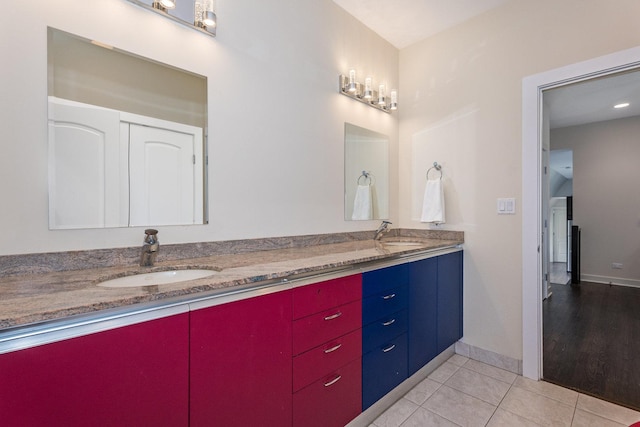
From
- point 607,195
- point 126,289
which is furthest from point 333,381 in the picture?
point 607,195

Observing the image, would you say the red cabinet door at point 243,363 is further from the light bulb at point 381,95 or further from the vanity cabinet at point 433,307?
the light bulb at point 381,95

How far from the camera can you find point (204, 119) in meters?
1.53

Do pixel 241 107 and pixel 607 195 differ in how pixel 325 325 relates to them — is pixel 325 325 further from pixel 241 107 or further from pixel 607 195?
pixel 607 195

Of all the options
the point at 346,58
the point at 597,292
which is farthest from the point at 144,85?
the point at 597,292

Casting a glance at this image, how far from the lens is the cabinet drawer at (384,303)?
153 centimetres

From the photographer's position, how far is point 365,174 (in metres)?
2.46

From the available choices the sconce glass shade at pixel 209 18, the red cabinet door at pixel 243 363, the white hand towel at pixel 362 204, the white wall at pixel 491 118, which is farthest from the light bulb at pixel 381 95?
the red cabinet door at pixel 243 363

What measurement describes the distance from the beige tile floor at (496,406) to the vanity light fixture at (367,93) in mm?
2081

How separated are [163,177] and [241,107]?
1.87 feet

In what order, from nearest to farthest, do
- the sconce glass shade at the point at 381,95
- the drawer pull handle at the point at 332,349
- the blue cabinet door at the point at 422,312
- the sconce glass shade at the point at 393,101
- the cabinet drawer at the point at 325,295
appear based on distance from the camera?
the cabinet drawer at the point at 325,295 < the drawer pull handle at the point at 332,349 < the blue cabinet door at the point at 422,312 < the sconce glass shade at the point at 381,95 < the sconce glass shade at the point at 393,101

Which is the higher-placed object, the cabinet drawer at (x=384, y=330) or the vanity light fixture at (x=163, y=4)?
the vanity light fixture at (x=163, y=4)

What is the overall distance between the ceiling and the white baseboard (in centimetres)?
450

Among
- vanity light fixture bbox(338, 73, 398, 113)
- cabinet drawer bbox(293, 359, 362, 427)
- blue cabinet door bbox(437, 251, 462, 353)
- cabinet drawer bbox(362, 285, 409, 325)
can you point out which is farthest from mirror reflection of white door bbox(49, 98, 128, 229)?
blue cabinet door bbox(437, 251, 462, 353)

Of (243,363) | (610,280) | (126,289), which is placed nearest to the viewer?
(126,289)
